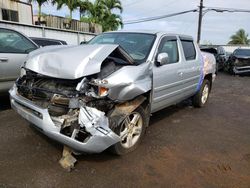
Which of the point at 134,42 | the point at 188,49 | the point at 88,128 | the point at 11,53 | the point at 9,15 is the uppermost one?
the point at 9,15

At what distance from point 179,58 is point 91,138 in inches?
115

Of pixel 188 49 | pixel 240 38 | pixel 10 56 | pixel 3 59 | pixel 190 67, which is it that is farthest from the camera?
pixel 240 38

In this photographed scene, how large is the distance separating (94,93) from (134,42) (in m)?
1.82

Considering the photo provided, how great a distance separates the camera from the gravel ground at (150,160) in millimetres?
3264

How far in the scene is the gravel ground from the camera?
3.26 m

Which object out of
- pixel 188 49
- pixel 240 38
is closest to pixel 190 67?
pixel 188 49

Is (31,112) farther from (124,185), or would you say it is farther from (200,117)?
(200,117)

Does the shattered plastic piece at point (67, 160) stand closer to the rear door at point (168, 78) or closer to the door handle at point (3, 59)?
the rear door at point (168, 78)

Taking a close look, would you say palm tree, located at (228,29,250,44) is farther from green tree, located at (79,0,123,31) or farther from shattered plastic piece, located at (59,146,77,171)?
shattered plastic piece, located at (59,146,77,171)

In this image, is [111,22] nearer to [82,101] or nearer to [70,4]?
[70,4]

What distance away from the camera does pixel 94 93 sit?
3.34 m

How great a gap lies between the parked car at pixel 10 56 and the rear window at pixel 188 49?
3.41 m

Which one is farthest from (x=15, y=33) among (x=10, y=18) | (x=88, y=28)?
(x=88, y=28)

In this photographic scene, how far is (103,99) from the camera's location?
339 cm
